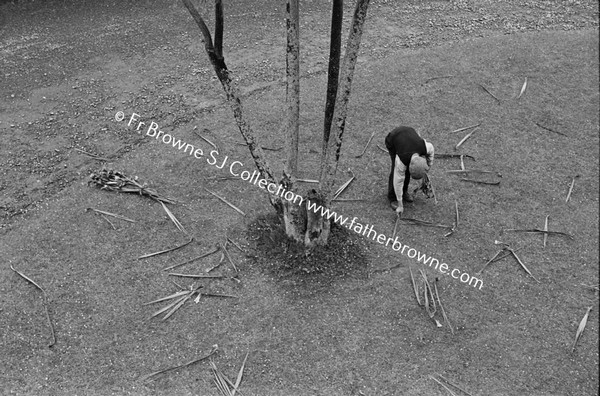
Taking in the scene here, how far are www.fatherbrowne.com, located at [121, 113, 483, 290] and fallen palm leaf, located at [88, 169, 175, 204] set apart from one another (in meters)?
0.89

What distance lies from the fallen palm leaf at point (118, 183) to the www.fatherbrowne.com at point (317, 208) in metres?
0.89

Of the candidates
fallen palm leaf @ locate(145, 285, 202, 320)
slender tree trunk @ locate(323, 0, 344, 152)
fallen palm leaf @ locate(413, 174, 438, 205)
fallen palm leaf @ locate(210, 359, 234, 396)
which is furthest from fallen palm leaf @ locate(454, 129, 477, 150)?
fallen palm leaf @ locate(210, 359, 234, 396)

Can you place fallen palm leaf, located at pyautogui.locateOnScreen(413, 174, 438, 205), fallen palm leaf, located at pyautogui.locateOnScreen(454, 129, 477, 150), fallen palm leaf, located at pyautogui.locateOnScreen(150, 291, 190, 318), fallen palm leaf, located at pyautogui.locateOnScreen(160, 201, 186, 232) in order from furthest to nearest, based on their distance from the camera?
1. fallen palm leaf, located at pyautogui.locateOnScreen(454, 129, 477, 150)
2. fallen palm leaf, located at pyautogui.locateOnScreen(413, 174, 438, 205)
3. fallen palm leaf, located at pyautogui.locateOnScreen(160, 201, 186, 232)
4. fallen palm leaf, located at pyautogui.locateOnScreen(150, 291, 190, 318)

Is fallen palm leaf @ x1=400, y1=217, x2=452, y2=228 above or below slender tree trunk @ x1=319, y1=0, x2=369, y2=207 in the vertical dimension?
below

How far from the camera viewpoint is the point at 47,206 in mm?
6500

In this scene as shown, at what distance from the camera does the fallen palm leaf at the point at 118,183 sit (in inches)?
260

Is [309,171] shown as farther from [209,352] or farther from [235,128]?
[209,352]

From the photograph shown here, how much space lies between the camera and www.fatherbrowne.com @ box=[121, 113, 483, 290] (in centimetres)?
573

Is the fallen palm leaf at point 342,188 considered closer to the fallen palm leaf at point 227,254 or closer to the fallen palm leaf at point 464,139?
the fallen palm leaf at point 227,254

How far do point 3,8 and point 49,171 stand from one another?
490 centimetres

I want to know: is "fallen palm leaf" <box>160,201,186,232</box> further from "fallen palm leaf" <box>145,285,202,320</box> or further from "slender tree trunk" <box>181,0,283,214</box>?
"slender tree trunk" <box>181,0,283,214</box>

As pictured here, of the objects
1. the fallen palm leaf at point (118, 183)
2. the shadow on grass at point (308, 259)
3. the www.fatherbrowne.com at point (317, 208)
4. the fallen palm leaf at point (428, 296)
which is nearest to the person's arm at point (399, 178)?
the www.fatherbrowne.com at point (317, 208)

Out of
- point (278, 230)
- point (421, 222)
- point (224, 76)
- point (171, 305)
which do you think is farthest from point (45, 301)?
point (421, 222)

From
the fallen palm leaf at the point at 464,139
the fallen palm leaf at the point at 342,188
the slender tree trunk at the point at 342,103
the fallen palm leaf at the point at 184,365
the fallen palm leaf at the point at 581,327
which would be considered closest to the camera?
the slender tree trunk at the point at 342,103
